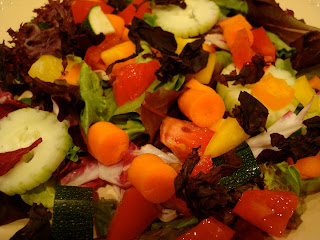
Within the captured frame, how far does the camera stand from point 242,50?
287cm

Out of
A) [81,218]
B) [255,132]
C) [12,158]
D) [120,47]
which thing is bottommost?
[255,132]

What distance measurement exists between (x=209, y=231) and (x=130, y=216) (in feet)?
1.75

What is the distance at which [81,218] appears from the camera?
221cm

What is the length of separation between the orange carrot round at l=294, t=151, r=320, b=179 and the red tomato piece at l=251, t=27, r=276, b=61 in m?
0.98

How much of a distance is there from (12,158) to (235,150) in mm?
1575

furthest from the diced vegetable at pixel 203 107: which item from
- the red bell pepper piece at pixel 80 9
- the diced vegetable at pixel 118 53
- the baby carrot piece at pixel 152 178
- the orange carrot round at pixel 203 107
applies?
the red bell pepper piece at pixel 80 9

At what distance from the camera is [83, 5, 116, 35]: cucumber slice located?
294cm

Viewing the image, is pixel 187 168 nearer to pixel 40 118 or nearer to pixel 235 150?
pixel 235 150

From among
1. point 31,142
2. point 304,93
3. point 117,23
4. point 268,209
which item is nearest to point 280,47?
point 304,93

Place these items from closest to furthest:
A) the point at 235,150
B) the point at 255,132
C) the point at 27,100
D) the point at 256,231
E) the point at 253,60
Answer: the point at 256,231 → the point at 235,150 → the point at 255,132 → the point at 253,60 → the point at 27,100

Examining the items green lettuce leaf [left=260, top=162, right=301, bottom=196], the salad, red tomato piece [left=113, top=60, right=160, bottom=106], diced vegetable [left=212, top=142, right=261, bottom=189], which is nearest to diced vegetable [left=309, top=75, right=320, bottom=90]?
the salad

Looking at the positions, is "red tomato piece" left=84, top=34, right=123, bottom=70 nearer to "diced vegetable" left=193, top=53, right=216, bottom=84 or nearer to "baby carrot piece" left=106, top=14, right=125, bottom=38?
"baby carrot piece" left=106, top=14, right=125, bottom=38

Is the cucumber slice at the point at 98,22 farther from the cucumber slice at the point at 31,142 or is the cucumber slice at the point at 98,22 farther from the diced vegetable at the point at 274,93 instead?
the diced vegetable at the point at 274,93

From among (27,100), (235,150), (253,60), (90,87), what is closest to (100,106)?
(90,87)
